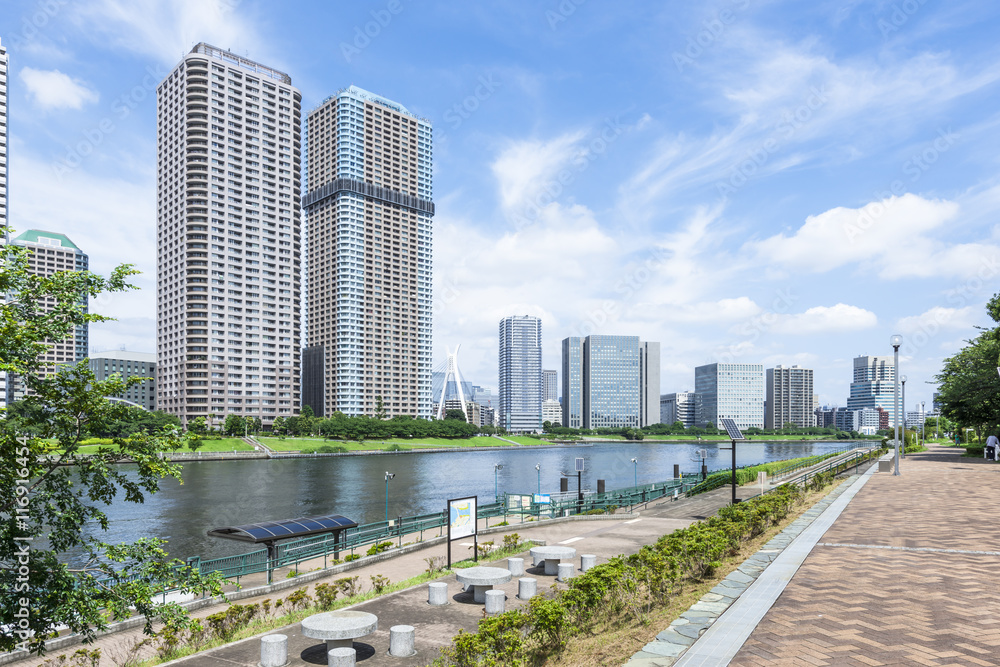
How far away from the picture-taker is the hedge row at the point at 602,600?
32.7 feet

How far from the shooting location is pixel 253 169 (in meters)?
168

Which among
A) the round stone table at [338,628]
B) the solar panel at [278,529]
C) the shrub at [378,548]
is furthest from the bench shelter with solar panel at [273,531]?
the round stone table at [338,628]

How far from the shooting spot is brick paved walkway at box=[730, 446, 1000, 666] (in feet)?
27.9

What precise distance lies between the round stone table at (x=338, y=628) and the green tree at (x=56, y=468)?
4196 mm

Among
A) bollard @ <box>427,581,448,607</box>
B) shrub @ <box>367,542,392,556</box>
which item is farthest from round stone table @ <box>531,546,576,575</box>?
shrub @ <box>367,542,392,556</box>

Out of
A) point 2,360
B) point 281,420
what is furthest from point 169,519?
point 281,420

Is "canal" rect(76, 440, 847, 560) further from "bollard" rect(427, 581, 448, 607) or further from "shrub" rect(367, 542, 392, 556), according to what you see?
"bollard" rect(427, 581, 448, 607)

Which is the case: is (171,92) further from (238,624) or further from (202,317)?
(238,624)

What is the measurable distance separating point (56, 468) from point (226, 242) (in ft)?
548

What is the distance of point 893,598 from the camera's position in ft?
35.9

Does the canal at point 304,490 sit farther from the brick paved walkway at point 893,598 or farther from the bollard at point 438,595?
the brick paved walkway at point 893,598

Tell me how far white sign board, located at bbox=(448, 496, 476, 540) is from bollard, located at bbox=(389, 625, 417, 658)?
7.60m

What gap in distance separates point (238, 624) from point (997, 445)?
52.9 metres

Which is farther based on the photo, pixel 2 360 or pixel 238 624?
pixel 238 624
